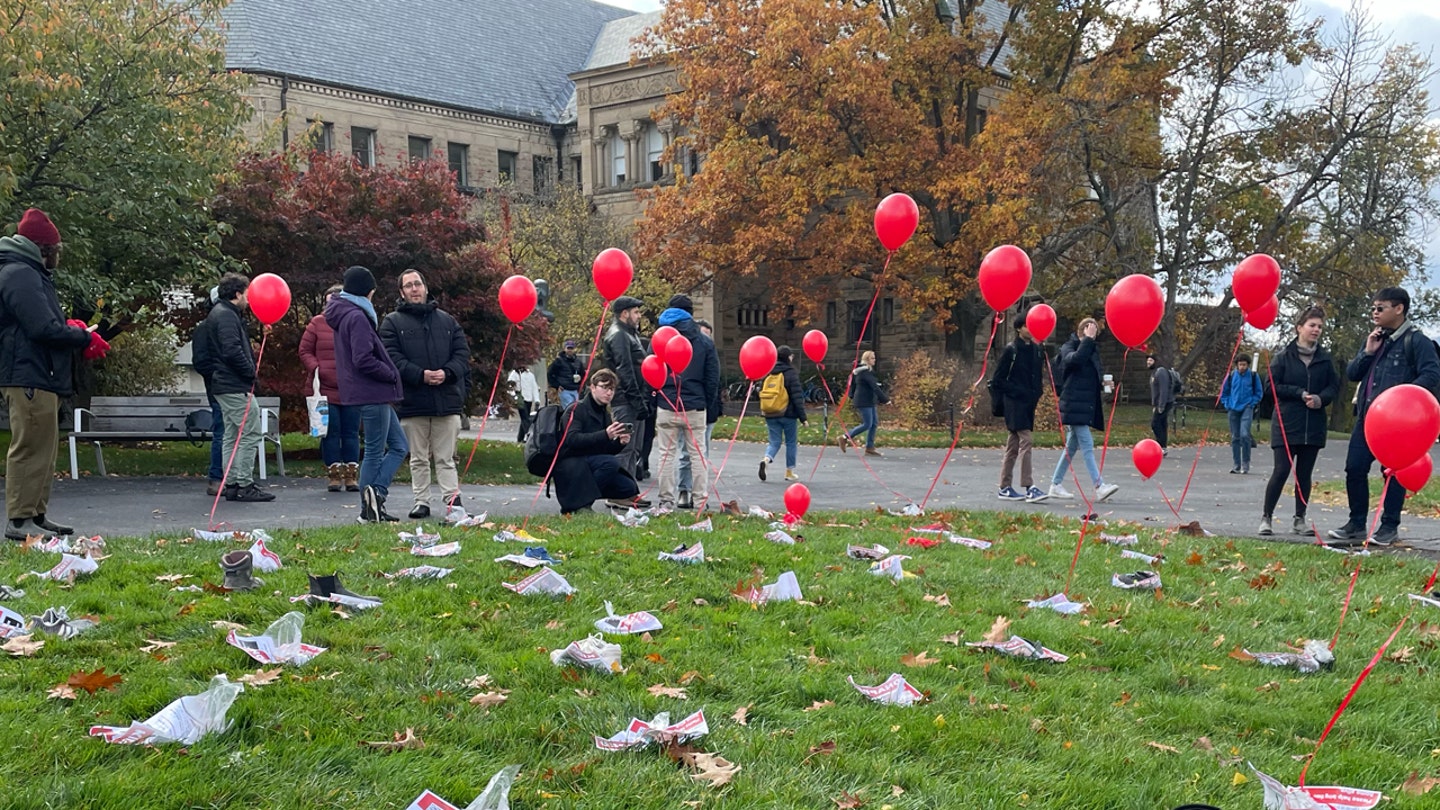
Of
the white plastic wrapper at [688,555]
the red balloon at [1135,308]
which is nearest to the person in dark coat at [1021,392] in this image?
the red balloon at [1135,308]

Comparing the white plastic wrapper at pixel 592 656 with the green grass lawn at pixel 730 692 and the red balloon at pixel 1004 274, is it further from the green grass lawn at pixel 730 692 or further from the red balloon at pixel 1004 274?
the red balloon at pixel 1004 274

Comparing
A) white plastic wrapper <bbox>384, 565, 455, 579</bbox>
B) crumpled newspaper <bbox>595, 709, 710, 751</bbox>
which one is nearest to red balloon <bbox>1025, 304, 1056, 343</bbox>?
white plastic wrapper <bbox>384, 565, 455, 579</bbox>

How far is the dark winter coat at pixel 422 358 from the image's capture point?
8812 mm

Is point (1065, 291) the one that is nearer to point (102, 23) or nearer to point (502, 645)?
point (102, 23)

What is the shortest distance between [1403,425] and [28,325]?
7351mm

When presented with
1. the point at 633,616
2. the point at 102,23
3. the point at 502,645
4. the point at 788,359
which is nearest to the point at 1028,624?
the point at 633,616

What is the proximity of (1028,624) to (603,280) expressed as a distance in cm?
478

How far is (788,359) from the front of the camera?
46.5 feet

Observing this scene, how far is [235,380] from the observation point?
991 centimetres

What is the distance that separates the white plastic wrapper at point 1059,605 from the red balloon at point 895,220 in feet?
11.1

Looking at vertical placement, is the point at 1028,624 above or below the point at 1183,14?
below

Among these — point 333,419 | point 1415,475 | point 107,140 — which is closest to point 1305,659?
point 1415,475

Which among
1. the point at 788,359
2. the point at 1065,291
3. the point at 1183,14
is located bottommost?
the point at 788,359

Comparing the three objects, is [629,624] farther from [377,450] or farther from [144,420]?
[144,420]
